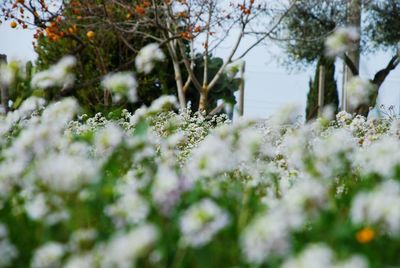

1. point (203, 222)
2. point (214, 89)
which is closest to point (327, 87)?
point (214, 89)

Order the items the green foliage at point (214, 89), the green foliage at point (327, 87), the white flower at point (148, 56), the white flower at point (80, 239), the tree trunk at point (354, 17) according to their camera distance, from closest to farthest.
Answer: the white flower at point (80, 239) → the white flower at point (148, 56) → the green foliage at point (214, 89) → the tree trunk at point (354, 17) → the green foliage at point (327, 87)

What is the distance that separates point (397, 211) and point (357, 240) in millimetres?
471

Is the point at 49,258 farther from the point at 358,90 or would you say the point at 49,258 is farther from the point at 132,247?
the point at 358,90

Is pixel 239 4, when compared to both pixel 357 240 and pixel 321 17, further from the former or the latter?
pixel 357 240

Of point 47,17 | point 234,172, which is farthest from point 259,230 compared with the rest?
point 47,17

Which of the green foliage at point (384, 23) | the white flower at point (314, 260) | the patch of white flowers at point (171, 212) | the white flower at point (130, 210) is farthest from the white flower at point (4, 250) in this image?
the green foliage at point (384, 23)

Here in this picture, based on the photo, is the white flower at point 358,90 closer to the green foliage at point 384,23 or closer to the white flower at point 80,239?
the white flower at point 80,239

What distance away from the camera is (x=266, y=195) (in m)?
3.16

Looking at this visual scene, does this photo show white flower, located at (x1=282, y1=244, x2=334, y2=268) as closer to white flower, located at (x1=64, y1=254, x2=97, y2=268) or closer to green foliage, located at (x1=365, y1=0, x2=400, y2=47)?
white flower, located at (x1=64, y1=254, x2=97, y2=268)

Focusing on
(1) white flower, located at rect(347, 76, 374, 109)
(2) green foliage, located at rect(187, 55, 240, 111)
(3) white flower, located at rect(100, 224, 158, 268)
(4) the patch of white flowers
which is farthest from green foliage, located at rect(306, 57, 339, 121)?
(3) white flower, located at rect(100, 224, 158, 268)

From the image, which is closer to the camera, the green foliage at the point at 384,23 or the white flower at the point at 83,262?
the white flower at the point at 83,262

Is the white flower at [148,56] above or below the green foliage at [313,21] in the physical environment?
above

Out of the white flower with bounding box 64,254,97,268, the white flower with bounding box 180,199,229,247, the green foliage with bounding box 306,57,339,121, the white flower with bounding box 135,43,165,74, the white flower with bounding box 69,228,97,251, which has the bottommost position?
the green foliage with bounding box 306,57,339,121

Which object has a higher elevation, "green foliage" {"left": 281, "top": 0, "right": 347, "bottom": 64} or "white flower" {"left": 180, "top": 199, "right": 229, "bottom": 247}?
"white flower" {"left": 180, "top": 199, "right": 229, "bottom": 247}
